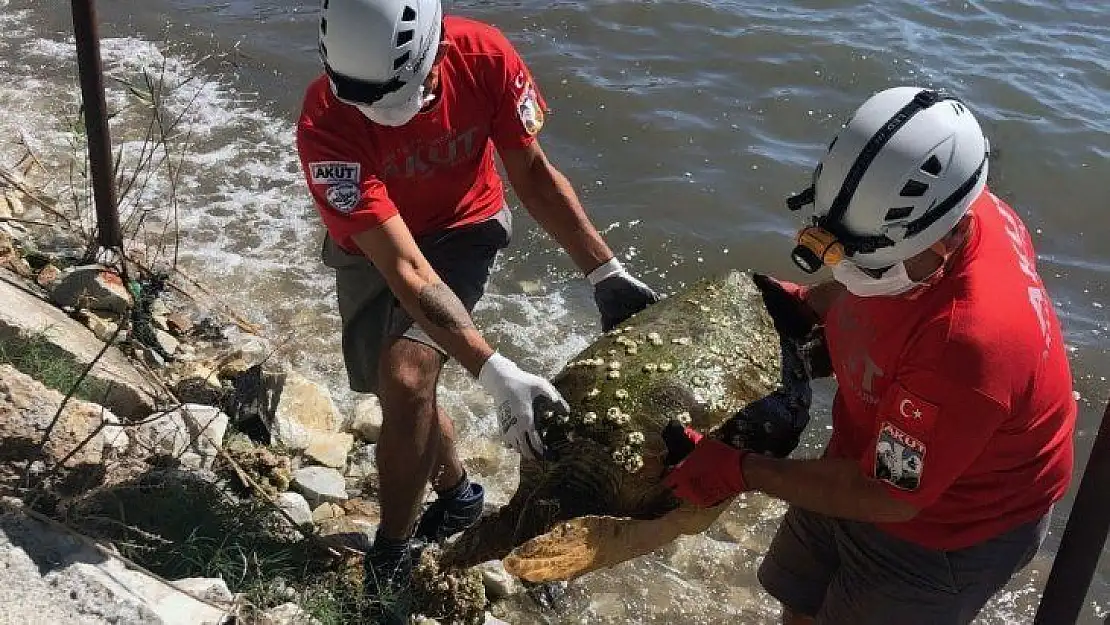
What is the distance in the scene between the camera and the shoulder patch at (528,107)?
3510mm

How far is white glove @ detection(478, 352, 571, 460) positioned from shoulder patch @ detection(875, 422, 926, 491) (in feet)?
3.34

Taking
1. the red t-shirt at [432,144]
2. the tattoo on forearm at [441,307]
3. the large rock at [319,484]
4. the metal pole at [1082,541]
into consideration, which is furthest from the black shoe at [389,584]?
the metal pole at [1082,541]

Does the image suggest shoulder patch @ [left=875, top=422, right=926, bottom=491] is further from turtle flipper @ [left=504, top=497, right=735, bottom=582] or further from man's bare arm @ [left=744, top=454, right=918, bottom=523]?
turtle flipper @ [left=504, top=497, right=735, bottom=582]

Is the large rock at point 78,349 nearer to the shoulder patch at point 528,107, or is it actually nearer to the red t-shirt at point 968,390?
the shoulder patch at point 528,107

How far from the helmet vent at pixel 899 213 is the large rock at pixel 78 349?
2.71 metres

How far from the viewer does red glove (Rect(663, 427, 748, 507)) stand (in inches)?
106

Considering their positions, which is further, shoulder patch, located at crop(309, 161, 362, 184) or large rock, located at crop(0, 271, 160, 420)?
large rock, located at crop(0, 271, 160, 420)

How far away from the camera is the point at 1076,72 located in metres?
8.22

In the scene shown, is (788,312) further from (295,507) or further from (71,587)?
(71,587)

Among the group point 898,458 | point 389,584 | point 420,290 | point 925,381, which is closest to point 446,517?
point 389,584

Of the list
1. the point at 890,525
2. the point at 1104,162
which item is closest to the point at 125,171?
the point at 890,525

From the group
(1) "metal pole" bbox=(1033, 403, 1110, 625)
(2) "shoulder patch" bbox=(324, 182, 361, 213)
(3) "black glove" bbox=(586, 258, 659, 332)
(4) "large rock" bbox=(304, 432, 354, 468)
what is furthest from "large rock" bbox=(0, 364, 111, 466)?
(1) "metal pole" bbox=(1033, 403, 1110, 625)

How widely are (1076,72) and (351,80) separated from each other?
7240 millimetres

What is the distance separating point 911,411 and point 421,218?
1.90m
